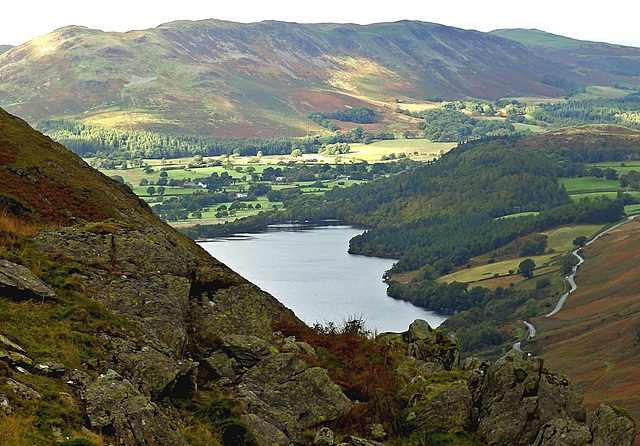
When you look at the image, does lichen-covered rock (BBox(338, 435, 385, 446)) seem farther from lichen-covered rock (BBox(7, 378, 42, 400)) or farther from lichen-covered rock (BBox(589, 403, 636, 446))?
lichen-covered rock (BBox(7, 378, 42, 400))

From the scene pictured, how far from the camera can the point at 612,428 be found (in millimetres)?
21406

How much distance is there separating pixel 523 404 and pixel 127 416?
36.5ft

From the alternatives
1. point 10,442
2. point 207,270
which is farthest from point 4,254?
point 10,442

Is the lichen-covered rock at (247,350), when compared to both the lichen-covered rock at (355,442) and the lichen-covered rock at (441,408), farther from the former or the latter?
the lichen-covered rock at (441,408)

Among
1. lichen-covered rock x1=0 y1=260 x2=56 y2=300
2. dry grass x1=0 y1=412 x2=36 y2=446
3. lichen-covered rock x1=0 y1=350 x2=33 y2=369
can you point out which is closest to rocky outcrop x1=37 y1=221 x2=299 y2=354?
lichen-covered rock x1=0 y1=260 x2=56 y2=300

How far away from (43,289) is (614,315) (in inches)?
4261

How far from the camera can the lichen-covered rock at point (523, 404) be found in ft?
69.9

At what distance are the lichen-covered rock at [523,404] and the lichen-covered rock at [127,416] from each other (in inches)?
360

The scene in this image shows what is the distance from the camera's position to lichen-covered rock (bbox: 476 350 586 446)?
21.3 meters

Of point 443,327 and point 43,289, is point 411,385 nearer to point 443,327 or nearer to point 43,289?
point 43,289

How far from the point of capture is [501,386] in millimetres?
22141

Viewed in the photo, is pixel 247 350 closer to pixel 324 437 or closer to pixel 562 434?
pixel 324 437

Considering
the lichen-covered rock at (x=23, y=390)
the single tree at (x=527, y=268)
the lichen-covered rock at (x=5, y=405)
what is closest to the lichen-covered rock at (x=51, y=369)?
the lichen-covered rock at (x=23, y=390)

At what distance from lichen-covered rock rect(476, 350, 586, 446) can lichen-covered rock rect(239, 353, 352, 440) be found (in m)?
3.99
